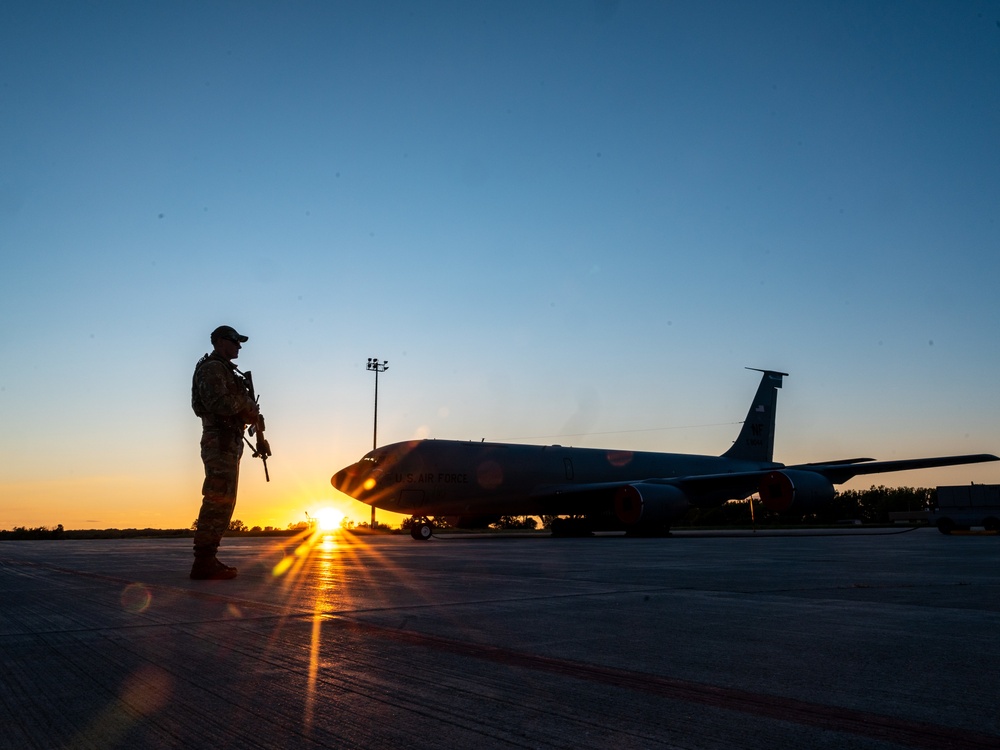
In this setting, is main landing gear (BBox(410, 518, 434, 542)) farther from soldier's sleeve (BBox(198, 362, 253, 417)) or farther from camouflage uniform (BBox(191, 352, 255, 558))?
soldier's sleeve (BBox(198, 362, 253, 417))

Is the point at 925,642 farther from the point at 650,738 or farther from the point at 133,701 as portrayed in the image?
the point at 133,701

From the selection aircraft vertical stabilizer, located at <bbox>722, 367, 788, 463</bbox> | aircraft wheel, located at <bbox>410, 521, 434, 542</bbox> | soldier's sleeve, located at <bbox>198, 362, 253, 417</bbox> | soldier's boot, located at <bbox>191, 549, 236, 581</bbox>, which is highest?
aircraft vertical stabilizer, located at <bbox>722, 367, 788, 463</bbox>

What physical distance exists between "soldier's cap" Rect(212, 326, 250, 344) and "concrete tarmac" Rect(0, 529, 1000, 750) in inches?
101

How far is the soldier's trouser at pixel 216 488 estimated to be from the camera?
6.89 metres

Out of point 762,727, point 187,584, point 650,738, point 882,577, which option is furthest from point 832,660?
point 187,584

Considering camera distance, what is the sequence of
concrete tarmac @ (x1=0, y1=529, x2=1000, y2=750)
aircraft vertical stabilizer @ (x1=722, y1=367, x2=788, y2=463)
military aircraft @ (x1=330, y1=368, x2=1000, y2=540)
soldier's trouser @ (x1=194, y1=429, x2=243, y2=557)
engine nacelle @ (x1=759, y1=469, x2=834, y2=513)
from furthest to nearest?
1. aircraft vertical stabilizer @ (x1=722, y1=367, x2=788, y2=463)
2. military aircraft @ (x1=330, y1=368, x2=1000, y2=540)
3. engine nacelle @ (x1=759, y1=469, x2=834, y2=513)
4. soldier's trouser @ (x1=194, y1=429, x2=243, y2=557)
5. concrete tarmac @ (x1=0, y1=529, x2=1000, y2=750)

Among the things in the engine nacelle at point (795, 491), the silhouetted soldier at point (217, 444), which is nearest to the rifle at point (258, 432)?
the silhouetted soldier at point (217, 444)

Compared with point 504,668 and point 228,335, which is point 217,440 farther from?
point 504,668

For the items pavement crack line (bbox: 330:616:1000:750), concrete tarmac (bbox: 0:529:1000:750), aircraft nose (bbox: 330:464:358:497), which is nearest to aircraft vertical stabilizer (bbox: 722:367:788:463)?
aircraft nose (bbox: 330:464:358:497)

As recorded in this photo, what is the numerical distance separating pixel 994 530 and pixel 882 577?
78.0 ft

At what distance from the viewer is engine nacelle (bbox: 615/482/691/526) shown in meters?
Answer: 22.7

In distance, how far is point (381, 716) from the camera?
2.20 m

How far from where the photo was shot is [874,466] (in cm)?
2425

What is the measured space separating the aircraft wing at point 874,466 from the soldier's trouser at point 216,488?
68.3 feet
